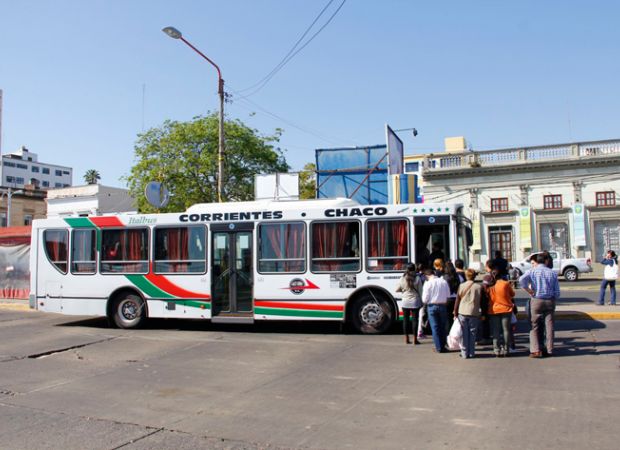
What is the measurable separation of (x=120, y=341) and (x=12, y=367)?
2651 millimetres

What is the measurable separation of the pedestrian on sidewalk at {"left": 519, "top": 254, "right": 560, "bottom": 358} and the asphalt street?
12.3 inches

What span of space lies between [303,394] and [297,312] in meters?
4.94

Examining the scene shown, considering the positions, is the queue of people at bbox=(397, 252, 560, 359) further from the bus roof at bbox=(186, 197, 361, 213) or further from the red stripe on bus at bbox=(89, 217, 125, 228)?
the red stripe on bus at bbox=(89, 217, 125, 228)

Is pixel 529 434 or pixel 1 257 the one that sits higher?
pixel 1 257

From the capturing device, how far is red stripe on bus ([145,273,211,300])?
42.2 feet

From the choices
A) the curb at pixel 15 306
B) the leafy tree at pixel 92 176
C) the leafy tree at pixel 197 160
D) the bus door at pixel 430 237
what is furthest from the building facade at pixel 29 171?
the bus door at pixel 430 237

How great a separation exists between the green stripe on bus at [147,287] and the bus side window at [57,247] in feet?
6.40

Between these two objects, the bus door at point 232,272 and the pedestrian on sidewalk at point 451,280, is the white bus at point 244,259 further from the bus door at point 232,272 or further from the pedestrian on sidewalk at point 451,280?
the pedestrian on sidewalk at point 451,280

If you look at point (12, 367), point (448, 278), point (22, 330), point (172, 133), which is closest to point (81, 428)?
point (12, 367)

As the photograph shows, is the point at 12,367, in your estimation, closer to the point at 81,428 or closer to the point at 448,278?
the point at 81,428

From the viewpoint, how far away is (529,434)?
5.31 meters

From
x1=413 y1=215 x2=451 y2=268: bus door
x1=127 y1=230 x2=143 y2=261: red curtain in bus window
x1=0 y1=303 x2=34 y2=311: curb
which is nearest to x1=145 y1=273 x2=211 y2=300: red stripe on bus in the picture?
x1=127 y1=230 x2=143 y2=261: red curtain in bus window

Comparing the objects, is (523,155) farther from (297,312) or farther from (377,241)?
(297,312)

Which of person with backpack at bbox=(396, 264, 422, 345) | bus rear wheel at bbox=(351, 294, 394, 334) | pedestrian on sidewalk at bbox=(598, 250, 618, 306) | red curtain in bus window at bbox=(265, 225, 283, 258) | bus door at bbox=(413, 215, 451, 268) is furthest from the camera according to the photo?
pedestrian on sidewalk at bbox=(598, 250, 618, 306)
